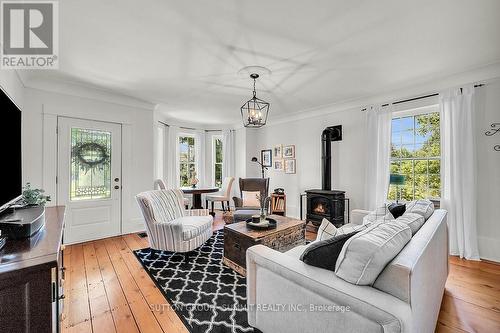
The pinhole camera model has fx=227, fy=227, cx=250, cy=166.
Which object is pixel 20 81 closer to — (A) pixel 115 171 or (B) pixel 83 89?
(B) pixel 83 89

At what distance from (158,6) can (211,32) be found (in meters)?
0.49

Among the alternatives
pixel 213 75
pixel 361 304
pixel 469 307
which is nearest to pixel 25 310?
pixel 361 304

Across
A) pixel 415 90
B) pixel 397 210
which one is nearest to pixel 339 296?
pixel 397 210

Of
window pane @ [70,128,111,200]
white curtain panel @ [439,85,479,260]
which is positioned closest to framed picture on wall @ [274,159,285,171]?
white curtain panel @ [439,85,479,260]

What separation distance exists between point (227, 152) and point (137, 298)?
472cm

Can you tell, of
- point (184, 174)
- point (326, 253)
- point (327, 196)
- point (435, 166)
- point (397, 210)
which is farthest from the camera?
point (184, 174)

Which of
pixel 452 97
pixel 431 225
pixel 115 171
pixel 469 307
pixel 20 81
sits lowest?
pixel 469 307

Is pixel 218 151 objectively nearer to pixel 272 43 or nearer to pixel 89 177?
pixel 89 177

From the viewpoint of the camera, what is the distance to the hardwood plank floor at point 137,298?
1.81 m

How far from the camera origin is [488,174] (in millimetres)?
3000

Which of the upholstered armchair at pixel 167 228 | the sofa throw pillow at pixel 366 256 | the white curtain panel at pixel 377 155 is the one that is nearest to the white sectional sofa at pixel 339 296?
the sofa throw pillow at pixel 366 256

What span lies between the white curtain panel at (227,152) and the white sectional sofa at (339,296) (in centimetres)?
501

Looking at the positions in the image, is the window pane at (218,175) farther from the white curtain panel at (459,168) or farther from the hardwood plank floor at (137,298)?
the white curtain panel at (459,168)

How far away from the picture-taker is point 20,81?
3.09 m
